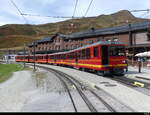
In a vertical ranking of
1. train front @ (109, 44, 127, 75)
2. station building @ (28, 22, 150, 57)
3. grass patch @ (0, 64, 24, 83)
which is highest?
station building @ (28, 22, 150, 57)

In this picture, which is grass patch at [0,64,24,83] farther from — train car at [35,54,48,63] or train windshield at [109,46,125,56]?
train windshield at [109,46,125,56]

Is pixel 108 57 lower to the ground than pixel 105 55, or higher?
lower

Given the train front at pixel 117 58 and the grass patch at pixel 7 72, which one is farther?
the grass patch at pixel 7 72

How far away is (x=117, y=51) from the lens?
17.1 metres

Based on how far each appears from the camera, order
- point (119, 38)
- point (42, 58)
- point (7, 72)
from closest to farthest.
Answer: point (7, 72)
point (119, 38)
point (42, 58)

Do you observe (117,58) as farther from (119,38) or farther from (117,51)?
(119,38)

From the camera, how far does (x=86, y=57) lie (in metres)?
20.1

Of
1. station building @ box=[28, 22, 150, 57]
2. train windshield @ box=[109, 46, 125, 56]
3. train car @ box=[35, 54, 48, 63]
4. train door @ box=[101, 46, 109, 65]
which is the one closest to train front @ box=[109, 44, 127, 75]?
train windshield @ box=[109, 46, 125, 56]

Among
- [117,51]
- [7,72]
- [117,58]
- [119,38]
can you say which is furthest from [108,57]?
[119,38]

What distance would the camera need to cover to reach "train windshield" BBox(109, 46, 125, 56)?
1675 centimetres

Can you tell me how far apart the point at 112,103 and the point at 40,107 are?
116 inches

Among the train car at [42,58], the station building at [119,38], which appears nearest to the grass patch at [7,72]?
the station building at [119,38]

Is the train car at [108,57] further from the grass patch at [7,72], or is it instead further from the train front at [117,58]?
the grass patch at [7,72]

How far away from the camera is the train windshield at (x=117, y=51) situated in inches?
659
